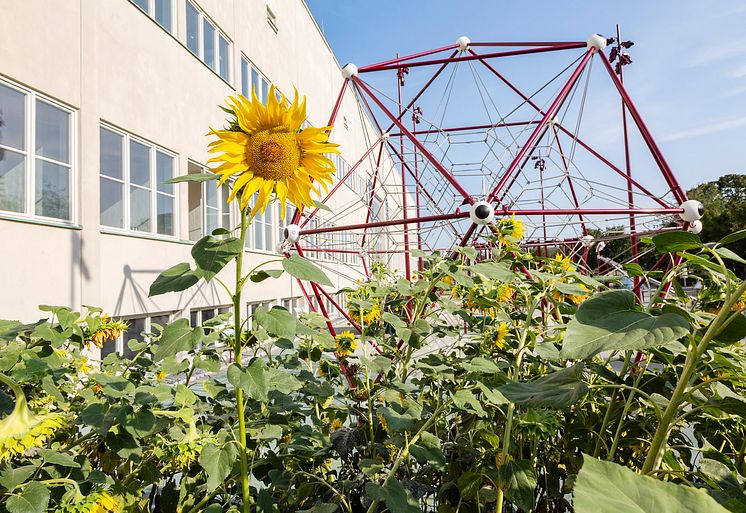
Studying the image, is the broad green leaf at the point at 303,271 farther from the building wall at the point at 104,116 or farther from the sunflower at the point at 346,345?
the building wall at the point at 104,116

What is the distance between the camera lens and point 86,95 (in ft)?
18.9

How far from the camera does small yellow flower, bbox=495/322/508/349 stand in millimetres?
1437

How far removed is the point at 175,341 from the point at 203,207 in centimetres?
808

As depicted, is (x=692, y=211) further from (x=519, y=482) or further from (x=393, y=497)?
(x=393, y=497)

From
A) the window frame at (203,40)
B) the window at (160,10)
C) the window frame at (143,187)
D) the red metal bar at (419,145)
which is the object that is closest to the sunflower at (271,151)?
the red metal bar at (419,145)

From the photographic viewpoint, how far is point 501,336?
1456 millimetres

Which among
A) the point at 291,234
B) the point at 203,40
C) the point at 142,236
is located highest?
the point at 203,40

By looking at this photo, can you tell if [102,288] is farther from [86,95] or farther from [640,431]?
[640,431]

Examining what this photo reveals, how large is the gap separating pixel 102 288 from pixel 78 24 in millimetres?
3156

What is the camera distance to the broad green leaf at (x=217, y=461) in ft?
2.87

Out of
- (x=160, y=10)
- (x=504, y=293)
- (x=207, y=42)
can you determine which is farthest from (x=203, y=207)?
(x=504, y=293)

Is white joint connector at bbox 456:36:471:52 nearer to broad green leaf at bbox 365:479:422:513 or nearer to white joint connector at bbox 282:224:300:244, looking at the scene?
white joint connector at bbox 282:224:300:244

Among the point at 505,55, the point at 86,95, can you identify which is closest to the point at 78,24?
the point at 86,95

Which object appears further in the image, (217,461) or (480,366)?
(480,366)
